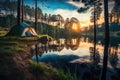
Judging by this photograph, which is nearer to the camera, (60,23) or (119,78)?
(119,78)

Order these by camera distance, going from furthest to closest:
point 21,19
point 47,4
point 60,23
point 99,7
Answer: point 21,19 < point 99,7 < point 60,23 < point 47,4

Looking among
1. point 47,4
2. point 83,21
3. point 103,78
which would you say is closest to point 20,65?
point 103,78

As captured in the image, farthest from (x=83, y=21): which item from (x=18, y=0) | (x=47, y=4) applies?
(x=18, y=0)

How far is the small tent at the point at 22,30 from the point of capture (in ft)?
65.8

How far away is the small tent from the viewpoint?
2006cm

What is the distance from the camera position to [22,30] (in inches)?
804

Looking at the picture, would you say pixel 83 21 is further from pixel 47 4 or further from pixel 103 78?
pixel 103 78

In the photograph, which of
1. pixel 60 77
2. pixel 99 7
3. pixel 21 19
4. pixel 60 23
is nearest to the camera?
pixel 60 77

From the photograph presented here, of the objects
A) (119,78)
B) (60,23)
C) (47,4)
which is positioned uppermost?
(47,4)

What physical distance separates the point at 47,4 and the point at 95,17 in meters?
4.72

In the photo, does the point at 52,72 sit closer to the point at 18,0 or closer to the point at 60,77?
the point at 60,77

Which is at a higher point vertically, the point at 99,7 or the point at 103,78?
the point at 99,7

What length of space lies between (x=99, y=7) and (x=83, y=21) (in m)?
2.28

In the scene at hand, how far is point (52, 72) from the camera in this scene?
32.2 ft
